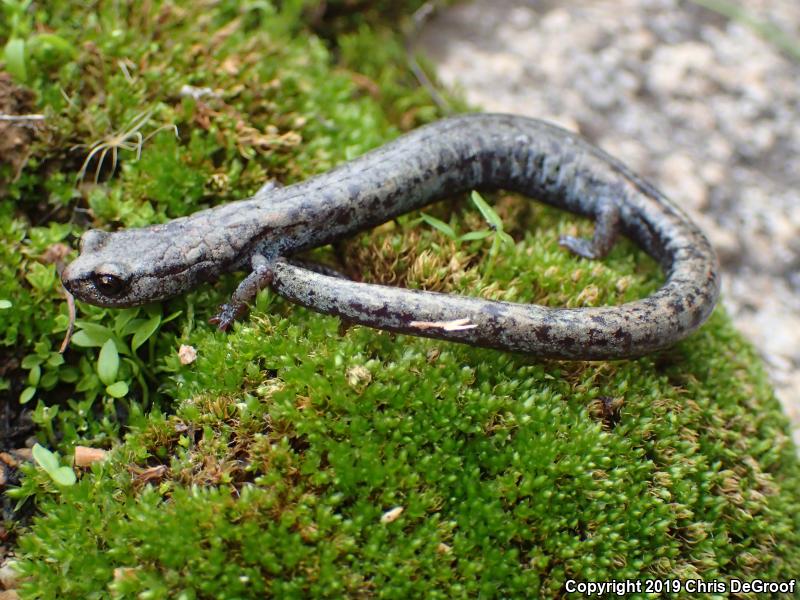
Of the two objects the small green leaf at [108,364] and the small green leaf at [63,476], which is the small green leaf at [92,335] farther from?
the small green leaf at [63,476]

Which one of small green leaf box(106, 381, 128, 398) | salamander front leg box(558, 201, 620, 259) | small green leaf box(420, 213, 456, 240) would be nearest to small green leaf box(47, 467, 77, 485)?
small green leaf box(106, 381, 128, 398)

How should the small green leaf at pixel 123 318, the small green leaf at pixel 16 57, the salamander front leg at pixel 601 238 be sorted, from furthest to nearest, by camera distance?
1. the salamander front leg at pixel 601 238
2. the small green leaf at pixel 16 57
3. the small green leaf at pixel 123 318

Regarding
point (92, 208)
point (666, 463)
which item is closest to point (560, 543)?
point (666, 463)

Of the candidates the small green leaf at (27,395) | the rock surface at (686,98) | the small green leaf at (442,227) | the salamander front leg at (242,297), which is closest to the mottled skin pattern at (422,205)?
the salamander front leg at (242,297)

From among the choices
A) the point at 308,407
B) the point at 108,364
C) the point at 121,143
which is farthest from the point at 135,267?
the point at 308,407

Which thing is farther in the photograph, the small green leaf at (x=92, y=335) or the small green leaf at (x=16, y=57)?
the small green leaf at (x=16, y=57)

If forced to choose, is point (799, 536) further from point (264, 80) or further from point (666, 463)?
point (264, 80)

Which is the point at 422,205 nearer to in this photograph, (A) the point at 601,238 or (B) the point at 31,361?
(A) the point at 601,238
